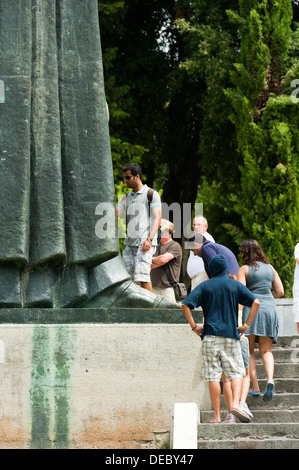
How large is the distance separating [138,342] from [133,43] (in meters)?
15.5

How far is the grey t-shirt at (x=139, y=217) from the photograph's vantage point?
26.3ft

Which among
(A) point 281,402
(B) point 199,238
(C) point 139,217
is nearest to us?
(A) point 281,402

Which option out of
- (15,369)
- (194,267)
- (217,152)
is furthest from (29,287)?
(217,152)

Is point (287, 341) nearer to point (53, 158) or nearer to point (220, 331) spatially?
point (220, 331)

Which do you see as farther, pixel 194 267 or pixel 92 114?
pixel 194 267

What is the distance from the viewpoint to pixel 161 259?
9.09m

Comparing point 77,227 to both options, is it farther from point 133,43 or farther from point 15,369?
point 133,43

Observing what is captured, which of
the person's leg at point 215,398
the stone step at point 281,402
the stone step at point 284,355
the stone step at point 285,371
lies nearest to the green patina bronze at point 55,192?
the person's leg at point 215,398

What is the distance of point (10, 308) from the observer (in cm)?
605

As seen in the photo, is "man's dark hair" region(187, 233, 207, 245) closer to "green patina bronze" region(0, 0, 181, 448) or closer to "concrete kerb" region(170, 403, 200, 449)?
"green patina bronze" region(0, 0, 181, 448)

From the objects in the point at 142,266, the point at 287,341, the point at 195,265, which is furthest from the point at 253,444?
the point at 287,341

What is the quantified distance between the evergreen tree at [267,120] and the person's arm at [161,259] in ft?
24.5

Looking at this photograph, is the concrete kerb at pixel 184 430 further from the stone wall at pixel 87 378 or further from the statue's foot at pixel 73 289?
the statue's foot at pixel 73 289

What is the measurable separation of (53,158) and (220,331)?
1.76 metres
